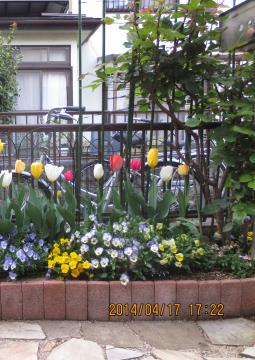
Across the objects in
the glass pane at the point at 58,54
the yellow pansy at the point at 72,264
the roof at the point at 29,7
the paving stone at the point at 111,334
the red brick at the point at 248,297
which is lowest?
the paving stone at the point at 111,334

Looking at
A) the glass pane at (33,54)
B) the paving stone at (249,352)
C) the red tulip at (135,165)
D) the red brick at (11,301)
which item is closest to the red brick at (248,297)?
the paving stone at (249,352)

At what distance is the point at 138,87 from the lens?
3.73 m

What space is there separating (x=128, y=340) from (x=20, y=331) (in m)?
0.65

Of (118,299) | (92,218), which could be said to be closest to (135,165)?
(92,218)

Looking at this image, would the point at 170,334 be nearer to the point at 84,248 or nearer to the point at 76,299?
the point at 76,299

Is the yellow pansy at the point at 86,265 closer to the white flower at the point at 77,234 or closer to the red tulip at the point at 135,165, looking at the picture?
the white flower at the point at 77,234

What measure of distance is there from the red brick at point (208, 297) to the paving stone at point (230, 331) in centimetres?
6

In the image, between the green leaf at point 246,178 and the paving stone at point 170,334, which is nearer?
the paving stone at point 170,334

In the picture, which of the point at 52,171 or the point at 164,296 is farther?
the point at 52,171

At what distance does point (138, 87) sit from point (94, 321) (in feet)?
5.82

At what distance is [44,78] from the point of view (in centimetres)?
1196

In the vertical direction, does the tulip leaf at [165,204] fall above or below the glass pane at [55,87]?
below

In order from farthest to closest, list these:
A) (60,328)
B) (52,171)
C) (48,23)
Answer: (48,23)
(52,171)
(60,328)

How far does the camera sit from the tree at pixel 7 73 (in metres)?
9.51
